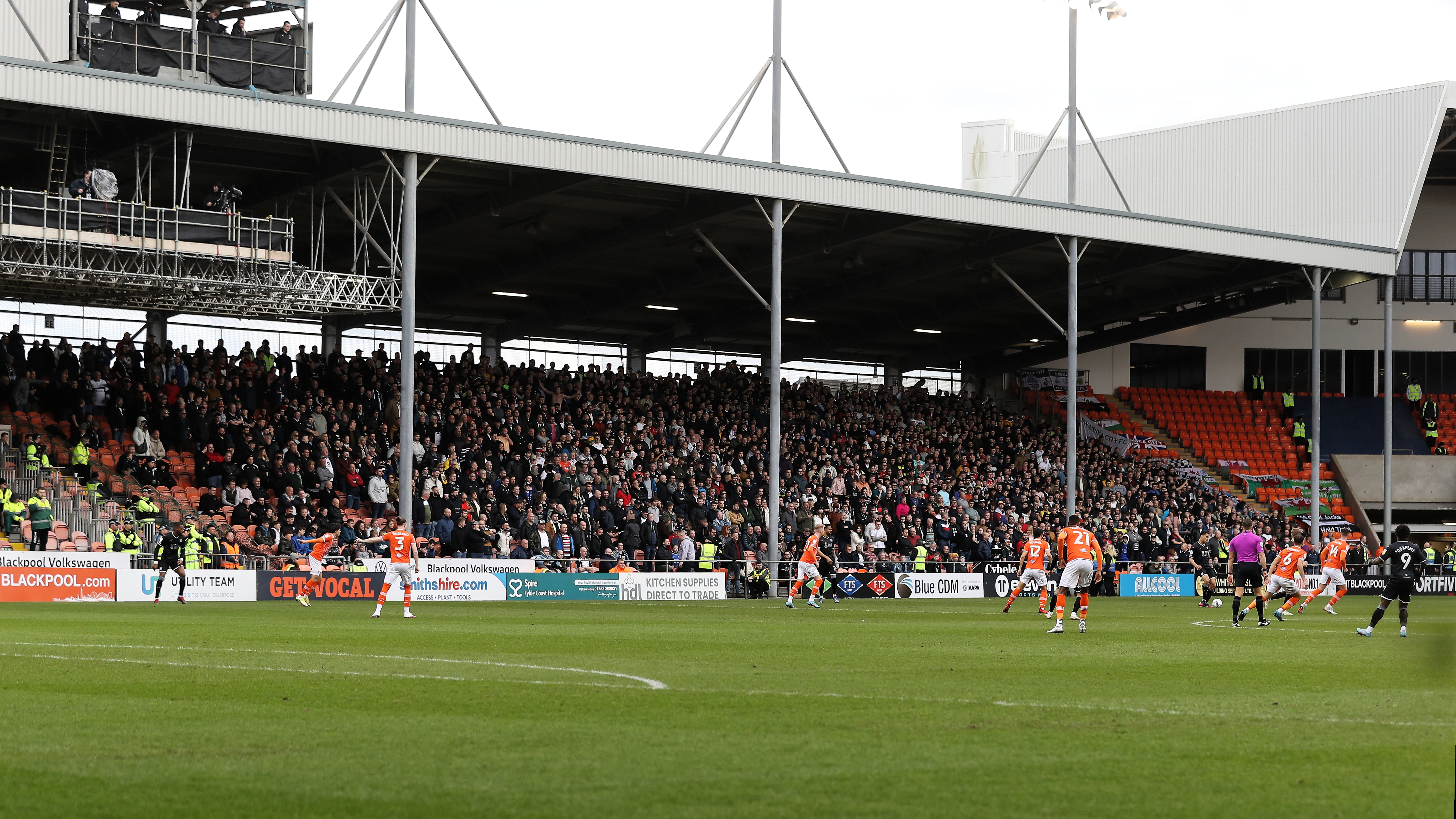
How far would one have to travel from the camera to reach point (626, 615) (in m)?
27.8

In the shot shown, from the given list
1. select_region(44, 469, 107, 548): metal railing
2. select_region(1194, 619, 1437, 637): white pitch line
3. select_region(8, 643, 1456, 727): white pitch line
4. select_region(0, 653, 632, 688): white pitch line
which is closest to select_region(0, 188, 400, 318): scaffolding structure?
select_region(44, 469, 107, 548): metal railing

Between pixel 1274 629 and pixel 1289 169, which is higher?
pixel 1289 169

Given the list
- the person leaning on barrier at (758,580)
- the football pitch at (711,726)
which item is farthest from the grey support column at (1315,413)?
the football pitch at (711,726)

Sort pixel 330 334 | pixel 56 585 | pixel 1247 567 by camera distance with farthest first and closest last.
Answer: pixel 330 334
pixel 56 585
pixel 1247 567

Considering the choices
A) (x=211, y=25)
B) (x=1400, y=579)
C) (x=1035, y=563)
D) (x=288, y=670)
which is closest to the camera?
(x=288, y=670)

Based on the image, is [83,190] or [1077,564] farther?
[83,190]

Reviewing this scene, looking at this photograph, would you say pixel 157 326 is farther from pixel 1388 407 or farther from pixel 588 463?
pixel 1388 407

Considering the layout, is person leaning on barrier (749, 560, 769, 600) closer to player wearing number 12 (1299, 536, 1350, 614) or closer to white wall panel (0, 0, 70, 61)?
player wearing number 12 (1299, 536, 1350, 614)

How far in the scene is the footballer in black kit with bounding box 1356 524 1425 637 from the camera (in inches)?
910

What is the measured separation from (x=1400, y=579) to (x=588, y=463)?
23076 mm

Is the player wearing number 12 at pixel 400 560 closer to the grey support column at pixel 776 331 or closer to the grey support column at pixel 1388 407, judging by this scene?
the grey support column at pixel 776 331

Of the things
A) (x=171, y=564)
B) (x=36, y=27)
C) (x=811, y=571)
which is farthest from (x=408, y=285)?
(x=811, y=571)

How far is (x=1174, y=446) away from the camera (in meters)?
61.1

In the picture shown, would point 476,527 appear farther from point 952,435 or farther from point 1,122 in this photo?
point 952,435
